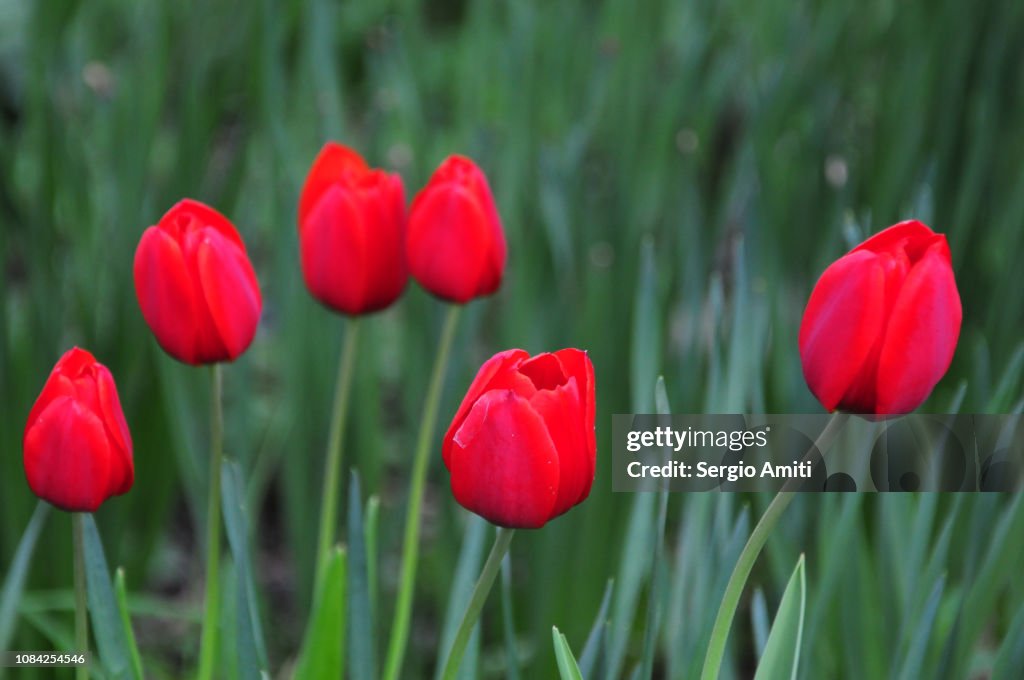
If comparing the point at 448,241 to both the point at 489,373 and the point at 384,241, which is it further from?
the point at 489,373

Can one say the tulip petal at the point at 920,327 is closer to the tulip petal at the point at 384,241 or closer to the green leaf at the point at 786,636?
the green leaf at the point at 786,636

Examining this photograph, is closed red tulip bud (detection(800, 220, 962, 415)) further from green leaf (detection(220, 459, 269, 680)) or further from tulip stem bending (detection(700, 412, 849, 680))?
green leaf (detection(220, 459, 269, 680))

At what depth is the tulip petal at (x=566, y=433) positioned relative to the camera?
50 cm

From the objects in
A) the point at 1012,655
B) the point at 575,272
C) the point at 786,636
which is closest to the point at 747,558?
the point at 786,636

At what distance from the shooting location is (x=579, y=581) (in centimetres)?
100

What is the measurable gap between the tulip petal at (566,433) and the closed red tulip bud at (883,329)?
0.38 ft

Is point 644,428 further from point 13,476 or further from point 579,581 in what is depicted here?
point 13,476

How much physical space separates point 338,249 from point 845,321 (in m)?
0.33

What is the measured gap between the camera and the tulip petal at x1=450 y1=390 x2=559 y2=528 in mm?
499

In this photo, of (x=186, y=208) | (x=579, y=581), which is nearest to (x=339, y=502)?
(x=579, y=581)

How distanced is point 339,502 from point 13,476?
13.1 inches

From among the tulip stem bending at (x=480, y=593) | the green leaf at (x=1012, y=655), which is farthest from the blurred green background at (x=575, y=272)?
the tulip stem bending at (x=480, y=593)

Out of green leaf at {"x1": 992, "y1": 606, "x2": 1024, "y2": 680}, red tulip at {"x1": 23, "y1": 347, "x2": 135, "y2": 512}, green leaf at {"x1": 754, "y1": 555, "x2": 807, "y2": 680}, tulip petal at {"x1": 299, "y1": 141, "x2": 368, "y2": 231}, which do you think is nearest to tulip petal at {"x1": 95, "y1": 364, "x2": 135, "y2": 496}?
red tulip at {"x1": 23, "y1": 347, "x2": 135, "y2": 512}

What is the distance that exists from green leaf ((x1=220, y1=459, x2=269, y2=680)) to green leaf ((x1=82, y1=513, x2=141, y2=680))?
59 millimetres
